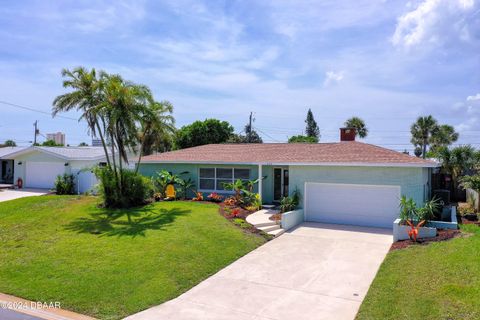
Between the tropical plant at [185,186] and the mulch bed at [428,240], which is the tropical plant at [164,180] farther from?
the mulch bed at [428,240]

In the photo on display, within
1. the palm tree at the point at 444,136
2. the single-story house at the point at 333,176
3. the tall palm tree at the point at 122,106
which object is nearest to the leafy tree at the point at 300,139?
the palm tree at the point at 444,136

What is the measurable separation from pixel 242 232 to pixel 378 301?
6736mm

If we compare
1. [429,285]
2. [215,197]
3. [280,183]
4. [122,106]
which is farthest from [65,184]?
[429,285]

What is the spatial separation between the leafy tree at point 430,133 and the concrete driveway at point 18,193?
37.5 metres

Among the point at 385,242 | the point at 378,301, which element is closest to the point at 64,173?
the point at 385,242

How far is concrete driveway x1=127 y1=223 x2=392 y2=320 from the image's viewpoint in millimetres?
7941

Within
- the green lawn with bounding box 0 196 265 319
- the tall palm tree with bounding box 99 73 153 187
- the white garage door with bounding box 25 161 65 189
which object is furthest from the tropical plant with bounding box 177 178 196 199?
the white garage door with bounding box 25 161 65 189

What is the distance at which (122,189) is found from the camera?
18.8 metres

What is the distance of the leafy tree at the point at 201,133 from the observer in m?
42.3

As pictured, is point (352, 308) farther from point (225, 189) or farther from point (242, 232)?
point (225, 189)

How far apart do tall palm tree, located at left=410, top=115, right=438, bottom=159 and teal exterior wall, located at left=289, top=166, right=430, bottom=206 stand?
2864 centimetres

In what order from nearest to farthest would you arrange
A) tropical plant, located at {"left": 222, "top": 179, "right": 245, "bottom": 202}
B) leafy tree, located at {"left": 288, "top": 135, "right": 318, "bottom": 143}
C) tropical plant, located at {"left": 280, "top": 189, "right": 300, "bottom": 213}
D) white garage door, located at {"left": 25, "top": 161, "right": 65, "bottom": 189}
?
tropical plant, located at {"left": 280, "top": 189, "right": 300, "bottom": 213}, tropical plant, located at {"left": 222, "top": 179, "right": 245, "bottom": 202}, white garage door, located at {"left": 25, "top": 161, "right": 65, "bottom": 189}, leafy tree, located at {"left": 288, "top": 135, "right": 318, "bottom": 143}

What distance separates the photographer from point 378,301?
318 inches

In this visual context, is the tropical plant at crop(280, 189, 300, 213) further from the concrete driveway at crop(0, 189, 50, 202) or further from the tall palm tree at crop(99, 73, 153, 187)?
the concrete driveway at crop(0, 189, 50, 202)
